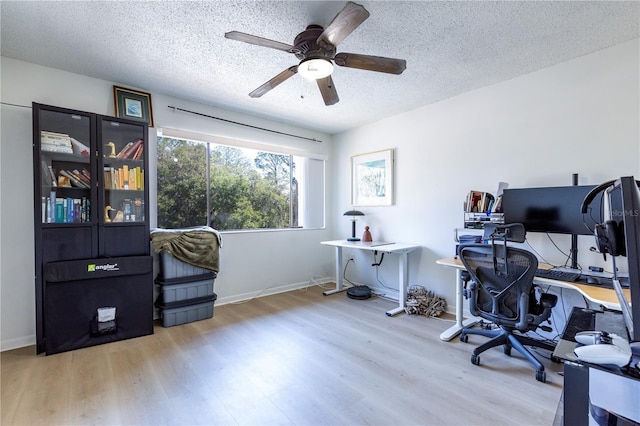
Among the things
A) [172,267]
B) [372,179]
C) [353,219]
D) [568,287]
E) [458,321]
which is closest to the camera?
[568,287]

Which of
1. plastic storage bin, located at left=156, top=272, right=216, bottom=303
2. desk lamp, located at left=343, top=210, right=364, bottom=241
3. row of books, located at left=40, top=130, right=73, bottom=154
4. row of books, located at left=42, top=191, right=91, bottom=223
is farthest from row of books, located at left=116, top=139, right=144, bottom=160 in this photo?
desk lamp, located at left=343, top=210, right=364, bottom=241

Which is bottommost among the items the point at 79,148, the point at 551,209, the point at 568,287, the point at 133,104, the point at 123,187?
the point at 568,287

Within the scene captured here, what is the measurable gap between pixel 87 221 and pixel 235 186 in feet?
5.48

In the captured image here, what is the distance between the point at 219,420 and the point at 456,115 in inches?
140

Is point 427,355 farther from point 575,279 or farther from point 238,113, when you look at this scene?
point 238,113

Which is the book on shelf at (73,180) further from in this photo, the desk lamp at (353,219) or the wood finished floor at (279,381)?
the desk lamp at (353,219)

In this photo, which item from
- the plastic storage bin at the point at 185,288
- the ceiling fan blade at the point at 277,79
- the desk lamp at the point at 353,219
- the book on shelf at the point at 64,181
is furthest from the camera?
the desk lamp at the point at 353,219

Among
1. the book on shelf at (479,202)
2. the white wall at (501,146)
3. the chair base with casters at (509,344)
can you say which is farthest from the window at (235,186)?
the chair base with casters at (509,344)

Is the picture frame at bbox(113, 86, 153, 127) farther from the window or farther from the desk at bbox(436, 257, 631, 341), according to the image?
the desk at bbox(436, 257, 631, 341)

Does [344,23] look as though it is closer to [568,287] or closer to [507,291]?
[507,291]

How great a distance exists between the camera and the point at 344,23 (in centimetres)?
158

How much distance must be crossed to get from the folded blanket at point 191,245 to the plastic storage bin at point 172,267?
2.4 inches

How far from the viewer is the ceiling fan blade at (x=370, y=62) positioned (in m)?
1.93

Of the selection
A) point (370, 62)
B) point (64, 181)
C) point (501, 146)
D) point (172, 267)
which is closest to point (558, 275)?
point (501, 146)
